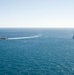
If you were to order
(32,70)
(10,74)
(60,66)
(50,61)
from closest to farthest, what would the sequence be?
(10,74) < (32,70) < (60,66) < (50,61)

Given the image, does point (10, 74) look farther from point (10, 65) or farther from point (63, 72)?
point (63, 72)

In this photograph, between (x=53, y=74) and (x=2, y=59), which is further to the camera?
(x=2, y=59)

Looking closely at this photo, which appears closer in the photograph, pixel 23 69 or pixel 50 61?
pixel 23 69

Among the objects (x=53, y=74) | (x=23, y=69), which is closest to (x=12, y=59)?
(x=23, y=69)

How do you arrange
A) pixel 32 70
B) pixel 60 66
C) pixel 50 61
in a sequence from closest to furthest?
pixel 32 70 → pixel 60 66 → pixel 50 61

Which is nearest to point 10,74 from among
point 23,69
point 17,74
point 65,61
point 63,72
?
point 17,74

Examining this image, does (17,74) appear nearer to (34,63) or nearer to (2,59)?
(34,63)

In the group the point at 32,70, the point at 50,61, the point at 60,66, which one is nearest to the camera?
the point at 32,70

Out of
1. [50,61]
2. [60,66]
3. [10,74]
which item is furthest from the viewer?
[50,61]

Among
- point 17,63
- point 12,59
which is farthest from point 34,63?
point 12,59
